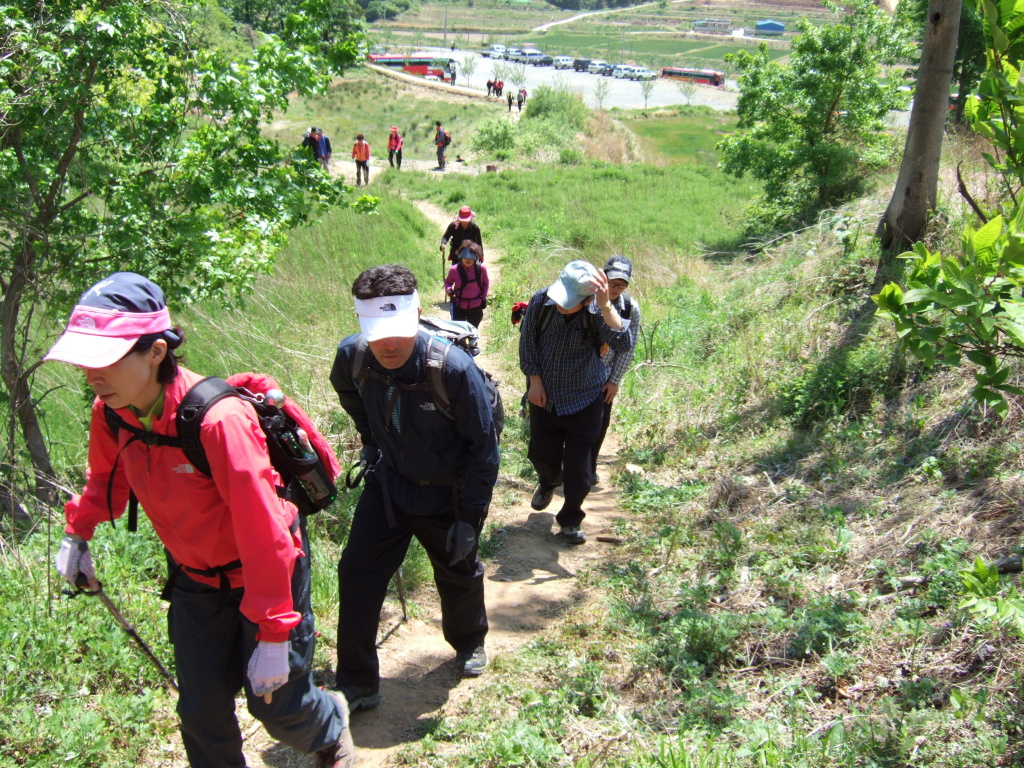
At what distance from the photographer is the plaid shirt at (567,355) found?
4.82 m

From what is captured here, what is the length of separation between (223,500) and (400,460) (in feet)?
3.28

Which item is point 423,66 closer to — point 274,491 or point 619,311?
point 619,311

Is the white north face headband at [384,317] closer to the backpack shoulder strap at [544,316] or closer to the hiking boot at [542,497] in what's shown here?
the backpack shoulder strap at [544,316]

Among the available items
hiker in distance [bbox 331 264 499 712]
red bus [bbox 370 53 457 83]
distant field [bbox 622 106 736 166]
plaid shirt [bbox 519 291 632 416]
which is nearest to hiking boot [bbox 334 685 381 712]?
hiker in distance [bbox 331 264 499 712]

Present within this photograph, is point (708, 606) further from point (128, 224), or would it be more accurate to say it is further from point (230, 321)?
point (230, 321)

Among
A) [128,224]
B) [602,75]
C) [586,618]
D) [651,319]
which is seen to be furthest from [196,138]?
[602,75]

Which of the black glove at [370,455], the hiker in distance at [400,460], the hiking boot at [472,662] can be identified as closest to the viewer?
the hiker in distance at [400,460]

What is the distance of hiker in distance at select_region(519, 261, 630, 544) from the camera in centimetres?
478

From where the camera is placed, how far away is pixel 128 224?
4.63m

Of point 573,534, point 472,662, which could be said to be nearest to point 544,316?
point 573,534

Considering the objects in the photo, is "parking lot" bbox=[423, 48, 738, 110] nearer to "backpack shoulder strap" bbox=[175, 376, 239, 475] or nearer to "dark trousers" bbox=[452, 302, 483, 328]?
"dark trousers" bbox=[452, 302, 483, 328]

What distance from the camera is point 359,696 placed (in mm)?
3389

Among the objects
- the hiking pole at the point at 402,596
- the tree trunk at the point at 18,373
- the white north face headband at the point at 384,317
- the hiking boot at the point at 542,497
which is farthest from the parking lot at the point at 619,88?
the white north face headband at the point at 384,317

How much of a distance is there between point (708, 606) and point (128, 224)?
3918mm
